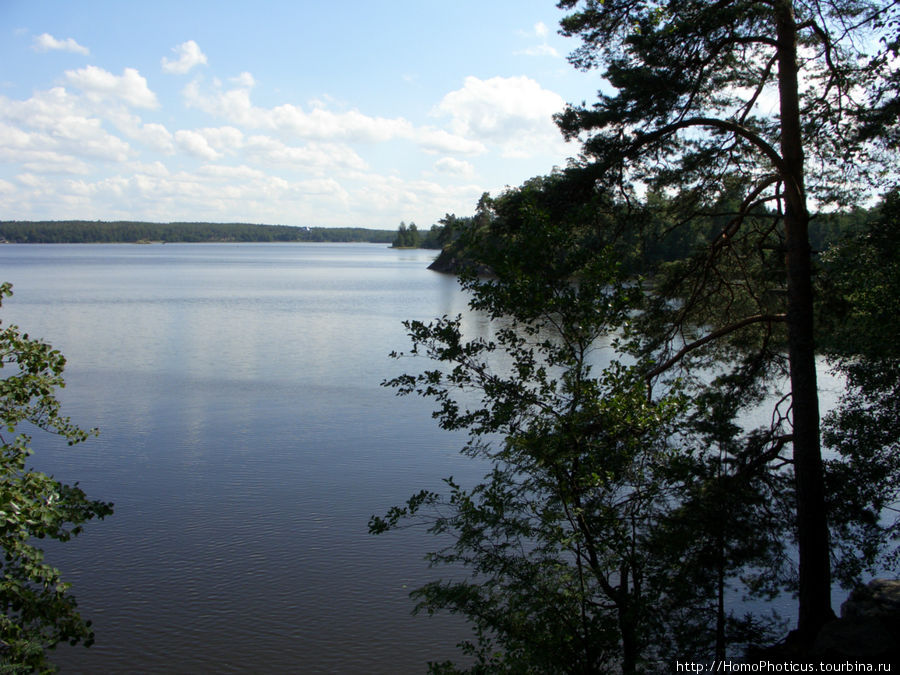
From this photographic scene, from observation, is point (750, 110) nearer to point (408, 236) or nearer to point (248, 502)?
point (248, 502)

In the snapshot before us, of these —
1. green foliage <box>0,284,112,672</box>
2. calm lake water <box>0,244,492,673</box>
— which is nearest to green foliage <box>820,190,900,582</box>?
calm lake water <box>0,244,492,673</box>

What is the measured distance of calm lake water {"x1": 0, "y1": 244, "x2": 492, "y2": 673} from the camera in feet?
30.1

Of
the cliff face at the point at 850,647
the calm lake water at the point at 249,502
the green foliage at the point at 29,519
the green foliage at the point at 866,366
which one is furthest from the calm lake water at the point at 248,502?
the green foliage at the point at 866,366

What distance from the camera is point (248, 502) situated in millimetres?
12820

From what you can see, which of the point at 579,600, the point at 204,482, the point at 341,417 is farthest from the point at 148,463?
the point at 579,600

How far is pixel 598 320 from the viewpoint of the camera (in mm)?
5801

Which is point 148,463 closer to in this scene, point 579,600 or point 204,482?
point 204,482

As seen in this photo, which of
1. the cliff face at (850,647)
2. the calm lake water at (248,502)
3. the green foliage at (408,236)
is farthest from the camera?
the green foliage at (408,236)

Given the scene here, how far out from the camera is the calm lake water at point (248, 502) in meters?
9.17

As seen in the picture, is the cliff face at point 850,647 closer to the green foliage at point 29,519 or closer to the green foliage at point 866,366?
the green foliage at point 866,366

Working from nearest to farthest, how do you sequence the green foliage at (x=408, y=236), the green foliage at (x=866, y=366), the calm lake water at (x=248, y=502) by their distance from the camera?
the green foliage at (x=866, y=366), the calm lake water at (x=248, y=502), the green foliage at (x=408, y=236)

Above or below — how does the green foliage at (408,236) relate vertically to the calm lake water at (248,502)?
above

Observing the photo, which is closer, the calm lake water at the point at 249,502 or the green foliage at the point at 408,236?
the calm lake water at the point at 249,502

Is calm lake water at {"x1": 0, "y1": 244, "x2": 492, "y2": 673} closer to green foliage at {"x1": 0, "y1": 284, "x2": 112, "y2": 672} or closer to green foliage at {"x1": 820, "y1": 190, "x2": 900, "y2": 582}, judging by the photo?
green foliage at {"x1": 0, "y1": 284, "x2": 112, "y2": 672}
